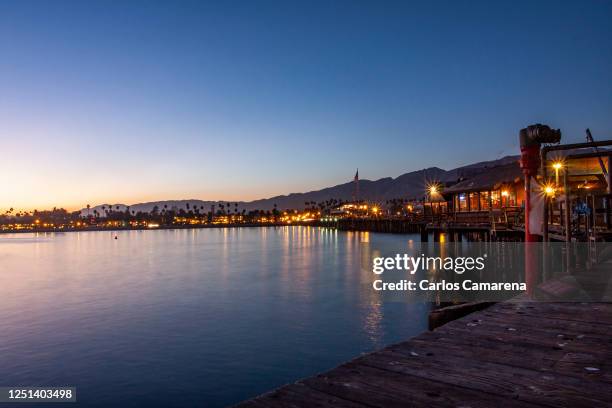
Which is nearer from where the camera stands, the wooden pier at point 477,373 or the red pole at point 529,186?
the wooden pier at point 477,373

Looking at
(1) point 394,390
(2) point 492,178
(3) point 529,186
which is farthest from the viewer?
(2) point 492,178

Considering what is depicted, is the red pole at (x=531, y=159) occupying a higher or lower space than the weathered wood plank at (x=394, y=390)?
higher

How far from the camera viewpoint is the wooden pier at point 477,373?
3.95 metres

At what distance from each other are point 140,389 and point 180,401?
1.82 m

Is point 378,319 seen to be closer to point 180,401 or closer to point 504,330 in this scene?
point 180,401

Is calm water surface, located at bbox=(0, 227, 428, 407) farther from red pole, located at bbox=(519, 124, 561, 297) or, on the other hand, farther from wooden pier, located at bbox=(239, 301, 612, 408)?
wooden pier, located at bbox=(239, 301, 612, 408)

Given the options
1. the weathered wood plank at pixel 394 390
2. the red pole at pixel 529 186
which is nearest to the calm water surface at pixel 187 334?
the red pole at pixel 529 186

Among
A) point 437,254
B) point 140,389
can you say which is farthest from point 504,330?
point 437,254

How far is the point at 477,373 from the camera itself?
463 cm

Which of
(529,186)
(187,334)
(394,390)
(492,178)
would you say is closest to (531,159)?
(529,186)

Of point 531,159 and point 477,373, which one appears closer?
point 477,373

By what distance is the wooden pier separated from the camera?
395cm

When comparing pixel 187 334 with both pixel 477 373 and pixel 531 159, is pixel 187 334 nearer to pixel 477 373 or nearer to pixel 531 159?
pixel 531 159

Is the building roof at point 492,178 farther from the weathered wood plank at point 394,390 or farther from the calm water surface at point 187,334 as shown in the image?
the weathered wood plank at point 394,390
